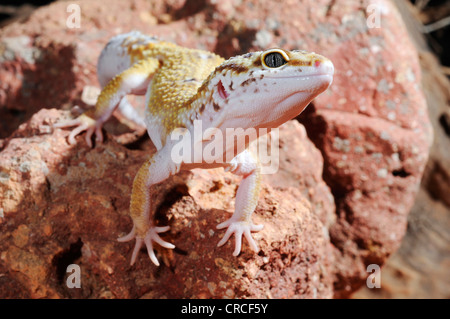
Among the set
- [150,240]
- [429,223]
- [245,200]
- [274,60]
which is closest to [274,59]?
[274,60]

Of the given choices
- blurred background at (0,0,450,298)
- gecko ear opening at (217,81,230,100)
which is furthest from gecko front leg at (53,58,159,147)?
blurred background at (0,0,450,298)

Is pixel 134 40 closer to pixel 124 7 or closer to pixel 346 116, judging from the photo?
pixel 124 7

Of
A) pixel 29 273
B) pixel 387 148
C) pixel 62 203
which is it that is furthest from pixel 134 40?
pixel 387 148

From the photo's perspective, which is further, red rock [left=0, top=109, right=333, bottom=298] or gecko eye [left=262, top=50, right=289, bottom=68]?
red rock [left=0, top=109, right=333, bottom=298]

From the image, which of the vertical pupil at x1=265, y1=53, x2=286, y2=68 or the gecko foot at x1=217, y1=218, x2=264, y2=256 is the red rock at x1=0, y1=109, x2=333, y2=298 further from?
the vertical pupil at x1=265, y1=53, x2=286, y2=68

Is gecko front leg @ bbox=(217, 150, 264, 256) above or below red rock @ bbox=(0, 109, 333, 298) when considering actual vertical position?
above

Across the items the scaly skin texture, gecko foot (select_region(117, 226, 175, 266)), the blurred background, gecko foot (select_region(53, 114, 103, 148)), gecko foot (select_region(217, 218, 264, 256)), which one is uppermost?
the scaly skin texture

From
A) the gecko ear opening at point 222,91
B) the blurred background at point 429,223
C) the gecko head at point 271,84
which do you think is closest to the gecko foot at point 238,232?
the gecko head at point 271,84
